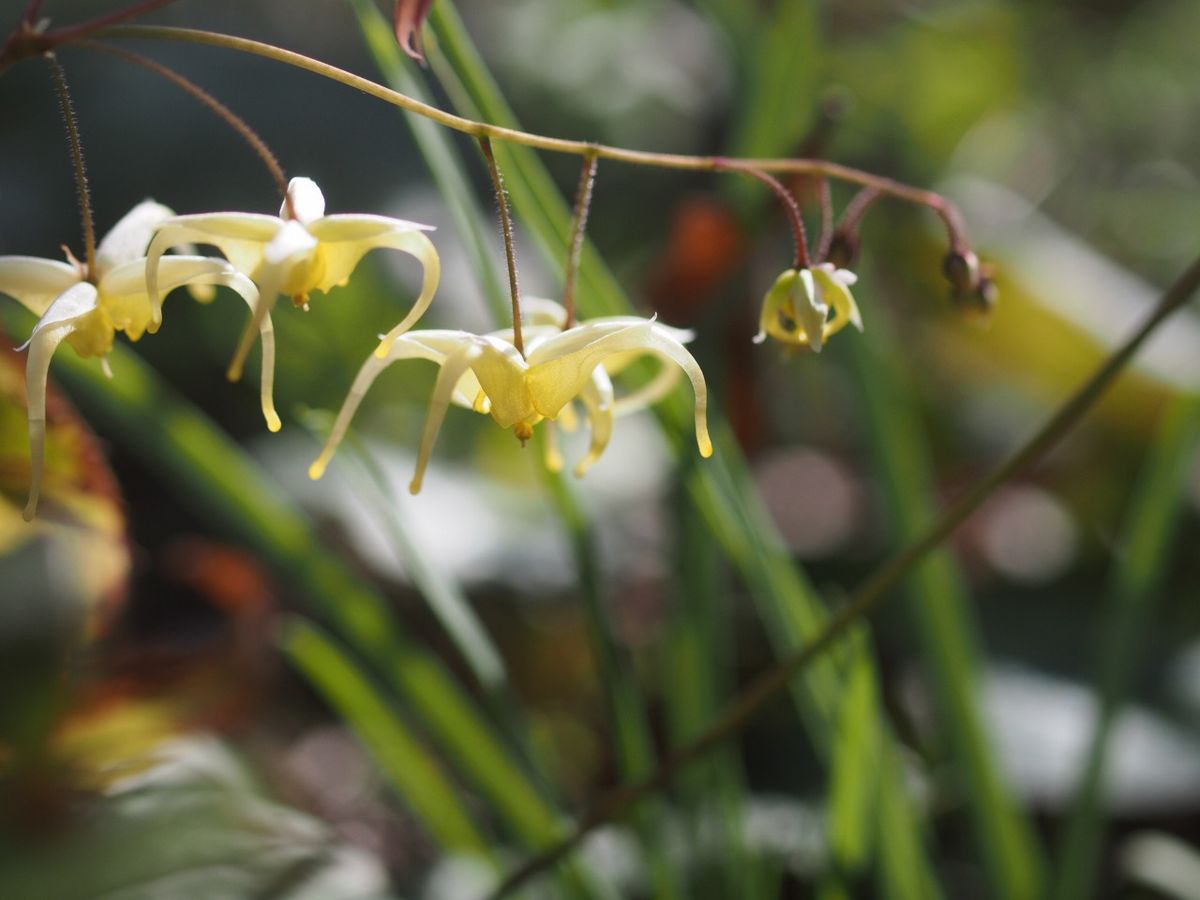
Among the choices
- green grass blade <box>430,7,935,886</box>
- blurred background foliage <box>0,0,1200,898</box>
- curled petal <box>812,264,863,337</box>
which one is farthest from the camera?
blurred background foliage <box>0,0,1200,898</box>

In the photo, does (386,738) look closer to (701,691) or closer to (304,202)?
(701,691)

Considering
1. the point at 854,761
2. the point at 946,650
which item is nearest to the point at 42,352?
the point at 854,761

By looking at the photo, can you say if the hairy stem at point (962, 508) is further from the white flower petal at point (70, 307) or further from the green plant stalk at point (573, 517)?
the white flower petal at point (70, 307)

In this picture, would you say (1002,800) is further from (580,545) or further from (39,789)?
(39,789)

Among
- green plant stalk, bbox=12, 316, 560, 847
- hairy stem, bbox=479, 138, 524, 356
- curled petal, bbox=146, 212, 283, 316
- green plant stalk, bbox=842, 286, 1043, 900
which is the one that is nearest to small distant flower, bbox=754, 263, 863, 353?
hairy stem, bbox=479, 138, 524, 356

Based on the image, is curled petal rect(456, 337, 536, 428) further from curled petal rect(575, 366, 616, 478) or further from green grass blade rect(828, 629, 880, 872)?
green grass blade rect(828, 629, 880, 872)

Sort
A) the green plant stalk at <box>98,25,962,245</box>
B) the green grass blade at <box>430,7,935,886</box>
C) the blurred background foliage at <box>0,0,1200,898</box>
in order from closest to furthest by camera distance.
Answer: the green plant stalk at <box>98,25,962,245</box>
the green grass blade at <box>430,7,935,886</box>
the blurred background foliage at <box>0,0,1200,898</box>

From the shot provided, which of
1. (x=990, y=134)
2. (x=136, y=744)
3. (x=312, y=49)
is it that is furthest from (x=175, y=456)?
(x=990, y=134)
